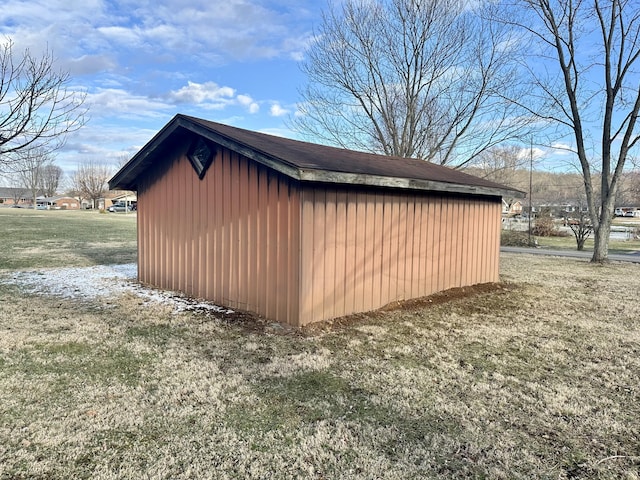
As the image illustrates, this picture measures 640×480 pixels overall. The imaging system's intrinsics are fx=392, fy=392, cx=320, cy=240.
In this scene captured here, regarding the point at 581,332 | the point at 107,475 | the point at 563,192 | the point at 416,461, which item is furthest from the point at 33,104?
the point at 563,192

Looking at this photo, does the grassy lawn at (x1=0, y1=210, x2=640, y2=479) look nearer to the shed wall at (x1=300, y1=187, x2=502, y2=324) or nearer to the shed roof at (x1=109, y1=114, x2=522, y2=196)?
the shed wall at (x1=300, y1=187, x2=502, y2=324)

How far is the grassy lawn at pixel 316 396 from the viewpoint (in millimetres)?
2340

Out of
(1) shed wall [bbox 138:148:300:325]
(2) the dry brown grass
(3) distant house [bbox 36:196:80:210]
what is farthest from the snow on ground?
(3) distant house [bbox 36:196:80:210]

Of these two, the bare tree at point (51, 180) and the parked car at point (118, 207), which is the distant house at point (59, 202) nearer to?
the bare tree at point (51, 180)

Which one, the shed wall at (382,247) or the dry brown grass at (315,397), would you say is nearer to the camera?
the dry brown grass at (315,397)

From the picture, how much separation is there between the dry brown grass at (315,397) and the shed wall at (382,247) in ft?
1.80

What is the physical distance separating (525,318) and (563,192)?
106ft

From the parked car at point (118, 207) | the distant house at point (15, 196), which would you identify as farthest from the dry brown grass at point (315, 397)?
the distant house at point (15, 196)

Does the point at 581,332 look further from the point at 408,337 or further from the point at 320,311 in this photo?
the point at 320,311

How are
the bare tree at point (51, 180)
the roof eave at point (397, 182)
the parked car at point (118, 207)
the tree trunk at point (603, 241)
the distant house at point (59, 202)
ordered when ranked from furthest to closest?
the bare tree at point (51, 180) < the distant house at point (59, 202) < the parked car at point (118, 207) < the tree trunk at point (603, 241) < the roof eave at point (397, 182)

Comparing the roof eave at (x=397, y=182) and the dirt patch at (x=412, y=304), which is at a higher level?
the roof eave at (x=397, y=182)

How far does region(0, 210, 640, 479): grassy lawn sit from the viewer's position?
7.68 feet

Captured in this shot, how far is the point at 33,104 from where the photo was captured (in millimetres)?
7559

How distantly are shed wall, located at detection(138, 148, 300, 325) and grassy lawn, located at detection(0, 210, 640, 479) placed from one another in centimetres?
65
